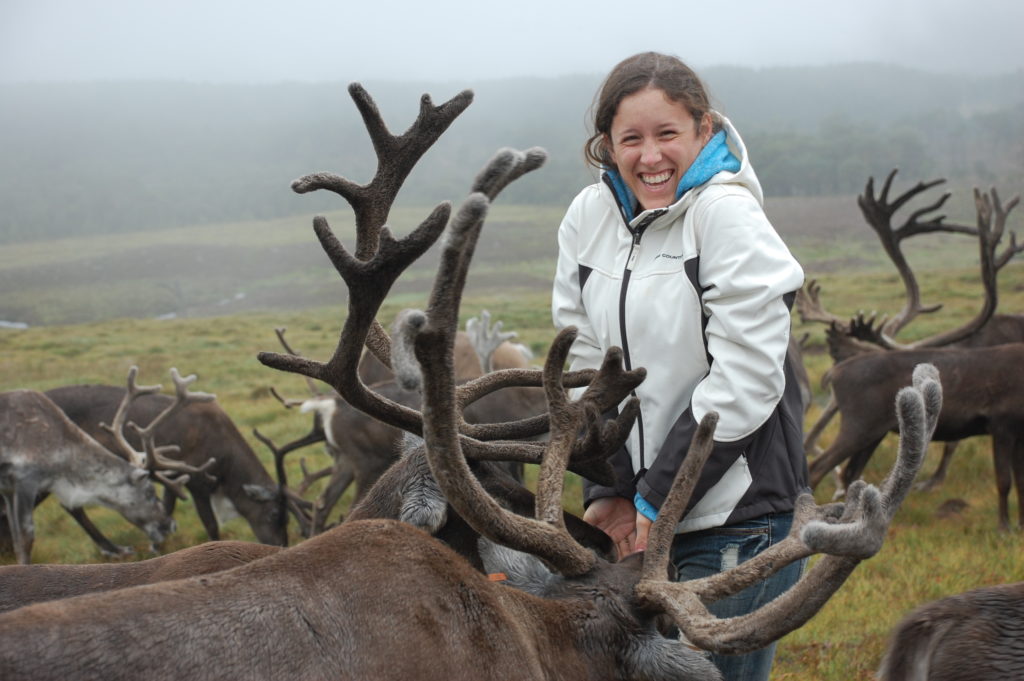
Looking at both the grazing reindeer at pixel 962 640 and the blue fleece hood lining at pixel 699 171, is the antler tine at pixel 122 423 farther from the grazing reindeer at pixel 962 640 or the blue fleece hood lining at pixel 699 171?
the grazing reindeer at pixel 962 640

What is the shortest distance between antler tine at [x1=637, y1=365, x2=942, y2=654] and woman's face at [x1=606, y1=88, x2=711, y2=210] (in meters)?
0.88

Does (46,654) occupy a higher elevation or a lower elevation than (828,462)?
higher

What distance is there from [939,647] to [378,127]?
7.95 feet

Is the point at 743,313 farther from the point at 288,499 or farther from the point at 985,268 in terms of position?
the point at 985,268

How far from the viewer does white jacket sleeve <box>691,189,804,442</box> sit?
253cm

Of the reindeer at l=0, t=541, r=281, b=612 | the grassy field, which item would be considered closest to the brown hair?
the reindeer at l=0, t=541, r=281, b=612

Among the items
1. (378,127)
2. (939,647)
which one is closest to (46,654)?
(378,127)

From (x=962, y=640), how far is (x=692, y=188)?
1.65 metres

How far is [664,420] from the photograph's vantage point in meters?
2.81

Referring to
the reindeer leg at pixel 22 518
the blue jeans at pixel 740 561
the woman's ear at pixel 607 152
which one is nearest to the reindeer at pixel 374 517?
the blue jeans at pixel 740 561

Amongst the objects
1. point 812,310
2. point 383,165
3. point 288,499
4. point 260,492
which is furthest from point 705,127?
point 812,310

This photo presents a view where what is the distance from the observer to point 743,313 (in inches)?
99.5

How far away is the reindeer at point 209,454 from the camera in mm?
8117

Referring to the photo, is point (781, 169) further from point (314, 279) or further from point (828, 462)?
point (828, 462)
